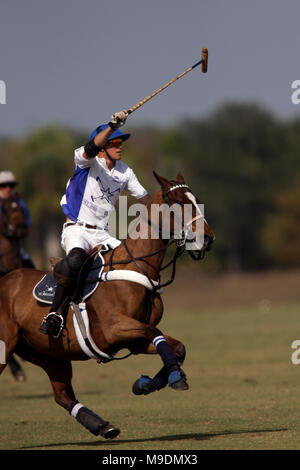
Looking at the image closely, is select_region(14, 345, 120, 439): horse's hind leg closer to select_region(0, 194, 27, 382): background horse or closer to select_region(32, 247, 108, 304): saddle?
select_region(32, 247, 108, 304): saddle

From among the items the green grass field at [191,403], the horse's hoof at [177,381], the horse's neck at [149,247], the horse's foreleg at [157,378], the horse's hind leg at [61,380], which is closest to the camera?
the horse's hoof at [177,381]

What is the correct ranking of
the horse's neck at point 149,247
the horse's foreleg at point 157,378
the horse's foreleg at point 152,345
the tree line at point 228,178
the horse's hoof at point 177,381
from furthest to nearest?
the tree line at point 228,178 → the horse's neck at point 149,247 → the horse's foreleg at point 157,378 → the horse's foreleg at point 152,345 → the horse's hoof at point 177,381

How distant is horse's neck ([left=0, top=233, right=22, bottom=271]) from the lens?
14883mm

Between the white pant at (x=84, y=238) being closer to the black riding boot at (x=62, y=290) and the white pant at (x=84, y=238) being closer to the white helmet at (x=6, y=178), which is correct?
the black riding boot at (x=62, y=290)

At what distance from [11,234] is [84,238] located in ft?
18.4

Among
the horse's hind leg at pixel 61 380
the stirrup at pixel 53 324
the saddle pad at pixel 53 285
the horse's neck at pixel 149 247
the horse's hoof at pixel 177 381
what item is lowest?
the horse's hind leg at pixel 61 380

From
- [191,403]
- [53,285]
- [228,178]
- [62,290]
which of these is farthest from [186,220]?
[228,178]

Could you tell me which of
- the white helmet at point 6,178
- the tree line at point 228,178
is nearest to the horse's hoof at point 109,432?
the white helmet at point 6,178

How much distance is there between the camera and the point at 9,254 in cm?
1498

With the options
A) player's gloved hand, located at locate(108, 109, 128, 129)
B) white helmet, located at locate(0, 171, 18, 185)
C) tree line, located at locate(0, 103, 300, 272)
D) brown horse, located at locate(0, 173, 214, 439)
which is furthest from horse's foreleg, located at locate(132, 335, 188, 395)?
A: tree line, located at locate(0, 103, 300, 272)

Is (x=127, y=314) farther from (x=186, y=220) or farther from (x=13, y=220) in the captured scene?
(x=13, y=220)

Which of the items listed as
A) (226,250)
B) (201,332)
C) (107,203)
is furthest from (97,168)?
(226,250)

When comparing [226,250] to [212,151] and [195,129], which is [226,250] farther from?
[195,129]

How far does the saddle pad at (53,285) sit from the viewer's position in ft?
30.3
